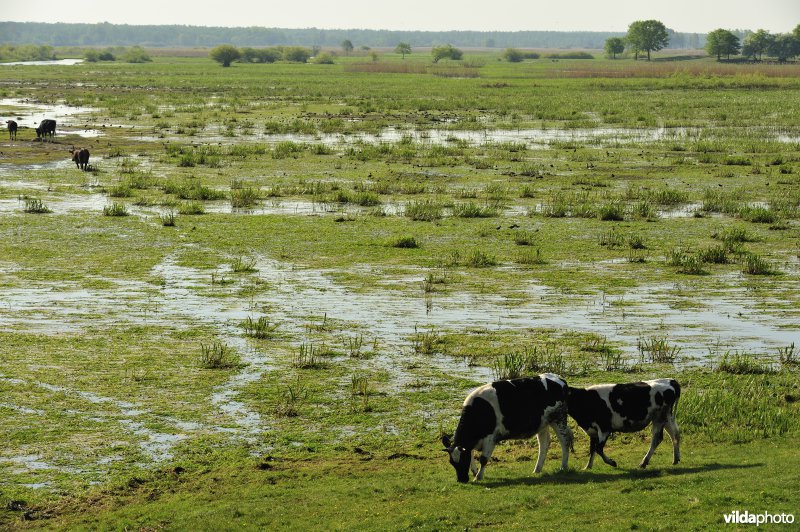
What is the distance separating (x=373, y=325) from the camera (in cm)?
1884

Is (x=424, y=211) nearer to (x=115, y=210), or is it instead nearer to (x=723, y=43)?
(x=115, y=210)

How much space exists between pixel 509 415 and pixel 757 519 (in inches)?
123

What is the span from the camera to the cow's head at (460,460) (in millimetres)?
11594

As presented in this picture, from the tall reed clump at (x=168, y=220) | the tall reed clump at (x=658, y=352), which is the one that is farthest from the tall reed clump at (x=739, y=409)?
the tall reed clump at (x=168, y=220)

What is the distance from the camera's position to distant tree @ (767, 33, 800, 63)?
186m

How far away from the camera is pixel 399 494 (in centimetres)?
1134

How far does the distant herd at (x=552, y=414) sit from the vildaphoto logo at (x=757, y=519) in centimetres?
214

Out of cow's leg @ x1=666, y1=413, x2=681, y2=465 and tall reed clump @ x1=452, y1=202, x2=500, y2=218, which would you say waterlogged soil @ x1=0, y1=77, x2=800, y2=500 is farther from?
cow's leg @ x1=666, y1=413, x2=681, y2=465

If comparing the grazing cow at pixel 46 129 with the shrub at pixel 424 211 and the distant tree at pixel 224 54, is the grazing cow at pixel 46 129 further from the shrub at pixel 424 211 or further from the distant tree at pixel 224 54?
the distant tree at pixel 224 54

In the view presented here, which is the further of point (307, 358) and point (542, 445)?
point (307, 358)

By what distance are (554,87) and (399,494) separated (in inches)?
3694

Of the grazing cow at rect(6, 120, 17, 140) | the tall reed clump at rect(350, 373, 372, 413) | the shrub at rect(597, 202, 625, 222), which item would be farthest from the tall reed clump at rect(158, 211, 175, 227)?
the grazing cow at rect(6, 120, 17, 140)

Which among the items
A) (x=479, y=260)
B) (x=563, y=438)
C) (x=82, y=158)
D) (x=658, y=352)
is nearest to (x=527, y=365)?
(x=658, y=352)

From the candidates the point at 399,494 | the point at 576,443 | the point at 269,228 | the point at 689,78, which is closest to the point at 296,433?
the point at 399,494
